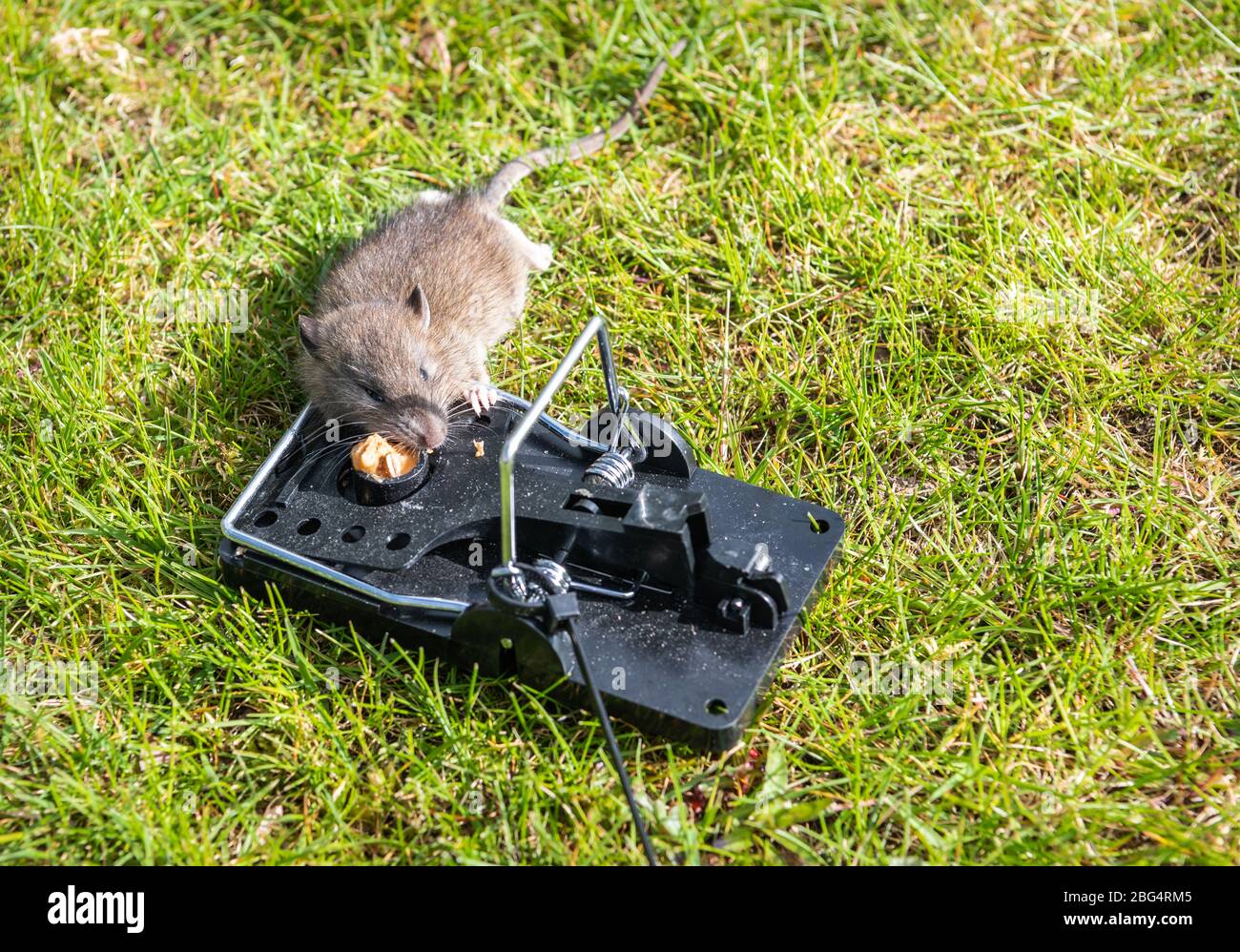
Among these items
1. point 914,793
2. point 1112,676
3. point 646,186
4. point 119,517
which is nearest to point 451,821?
point 914,793

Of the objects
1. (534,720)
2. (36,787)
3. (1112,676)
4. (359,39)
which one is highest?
(359,39)

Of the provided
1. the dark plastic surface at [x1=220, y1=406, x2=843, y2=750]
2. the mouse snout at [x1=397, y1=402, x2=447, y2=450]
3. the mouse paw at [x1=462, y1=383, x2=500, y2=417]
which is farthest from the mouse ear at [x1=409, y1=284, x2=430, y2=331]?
the dark plastic surface at [x1=220, y1=406, x2=843, y2=750]

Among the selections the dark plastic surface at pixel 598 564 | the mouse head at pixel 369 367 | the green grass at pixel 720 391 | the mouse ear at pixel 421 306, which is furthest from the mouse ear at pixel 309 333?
the dark plastic surface at pixel 598 564

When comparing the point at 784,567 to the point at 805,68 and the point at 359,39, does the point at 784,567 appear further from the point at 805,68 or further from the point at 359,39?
the point at 359,39

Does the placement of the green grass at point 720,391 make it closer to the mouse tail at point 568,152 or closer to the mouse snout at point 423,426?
the mouse tail at point 568,152

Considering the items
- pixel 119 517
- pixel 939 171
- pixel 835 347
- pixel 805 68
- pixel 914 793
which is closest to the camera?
pixel 914 793

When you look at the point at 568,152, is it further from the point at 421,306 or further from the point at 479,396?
the point at 479,396
